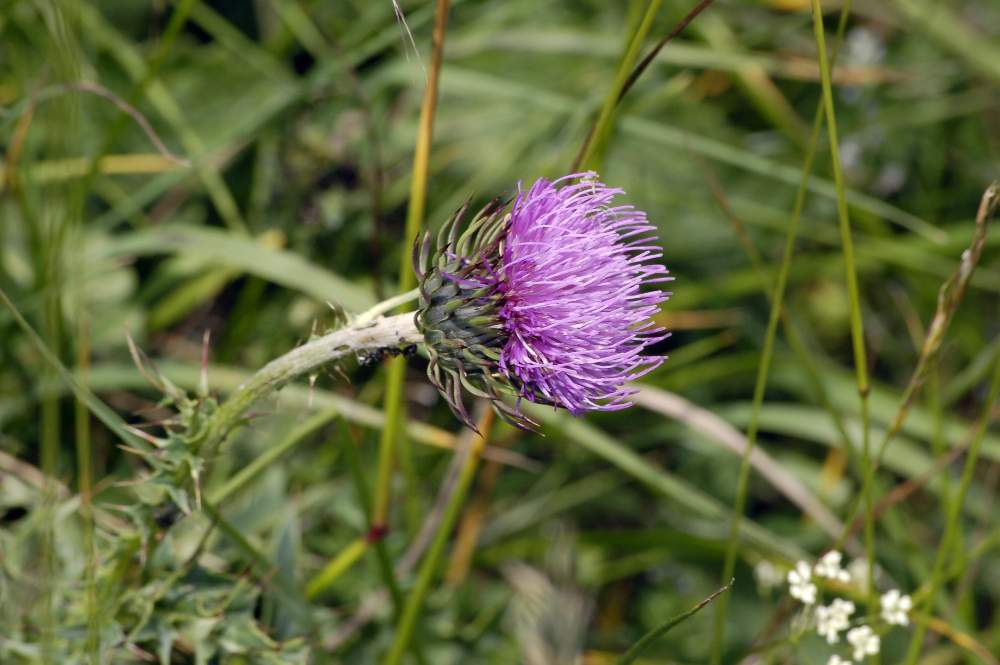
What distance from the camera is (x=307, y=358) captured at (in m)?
1.32

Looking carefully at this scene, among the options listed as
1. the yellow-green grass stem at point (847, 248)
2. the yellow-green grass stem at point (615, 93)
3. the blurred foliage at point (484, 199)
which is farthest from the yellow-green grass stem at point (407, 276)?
the yellow-green grass stem at point (847, 248)

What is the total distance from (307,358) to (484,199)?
155 cm

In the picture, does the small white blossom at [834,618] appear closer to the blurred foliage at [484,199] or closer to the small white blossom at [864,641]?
the small white blossom at [864,641]

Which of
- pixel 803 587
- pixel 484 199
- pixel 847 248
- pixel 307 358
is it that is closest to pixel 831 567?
pixel 803 587

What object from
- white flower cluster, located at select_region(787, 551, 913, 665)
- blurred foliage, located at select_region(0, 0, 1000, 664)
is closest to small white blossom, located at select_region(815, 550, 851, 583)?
white flower cluster, located at select_region(787, 551, 913, 665)

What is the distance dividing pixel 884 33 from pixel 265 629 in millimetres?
2981

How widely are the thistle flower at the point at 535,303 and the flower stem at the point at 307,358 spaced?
0.14 ft

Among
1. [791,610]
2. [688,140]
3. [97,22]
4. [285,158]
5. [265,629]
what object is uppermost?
[97,22]

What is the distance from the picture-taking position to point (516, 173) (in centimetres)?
276

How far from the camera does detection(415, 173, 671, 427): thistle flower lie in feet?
4.11

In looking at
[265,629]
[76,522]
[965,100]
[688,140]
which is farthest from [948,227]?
[76,522]

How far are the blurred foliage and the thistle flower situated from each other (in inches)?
26.8

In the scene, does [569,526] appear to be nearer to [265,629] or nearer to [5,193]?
[265,629]

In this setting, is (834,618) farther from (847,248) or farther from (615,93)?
(615,93)
